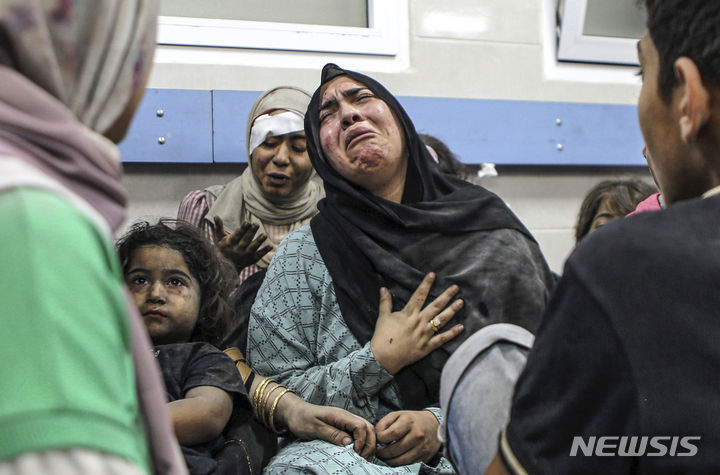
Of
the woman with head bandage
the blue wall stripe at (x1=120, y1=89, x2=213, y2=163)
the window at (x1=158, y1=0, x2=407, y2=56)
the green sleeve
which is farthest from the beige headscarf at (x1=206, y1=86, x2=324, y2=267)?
the green sleeve

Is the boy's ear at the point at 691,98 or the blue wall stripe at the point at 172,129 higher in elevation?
the boy's ear at the point at 691,98

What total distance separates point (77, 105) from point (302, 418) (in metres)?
1.34

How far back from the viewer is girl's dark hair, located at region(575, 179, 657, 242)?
2.87 metres

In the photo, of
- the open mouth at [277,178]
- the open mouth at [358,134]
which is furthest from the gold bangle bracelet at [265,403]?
the open mouth at [277,178]

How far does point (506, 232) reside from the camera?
214 cm

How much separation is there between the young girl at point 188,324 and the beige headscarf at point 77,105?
43.6 inches

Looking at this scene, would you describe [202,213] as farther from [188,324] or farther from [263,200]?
[188,324]

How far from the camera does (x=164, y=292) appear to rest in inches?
81.0

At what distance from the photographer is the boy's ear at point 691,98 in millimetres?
839

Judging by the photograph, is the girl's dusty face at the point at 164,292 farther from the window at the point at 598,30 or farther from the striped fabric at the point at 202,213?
the window at the point at 598,30

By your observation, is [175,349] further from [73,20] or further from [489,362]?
[73,20]

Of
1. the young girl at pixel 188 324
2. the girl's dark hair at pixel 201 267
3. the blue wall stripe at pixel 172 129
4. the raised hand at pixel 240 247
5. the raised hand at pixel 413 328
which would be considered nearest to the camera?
the young girl at pixel 188 324

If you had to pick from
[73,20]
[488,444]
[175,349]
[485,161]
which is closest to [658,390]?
[488,444]

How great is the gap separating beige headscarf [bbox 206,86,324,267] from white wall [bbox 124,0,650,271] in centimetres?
32
